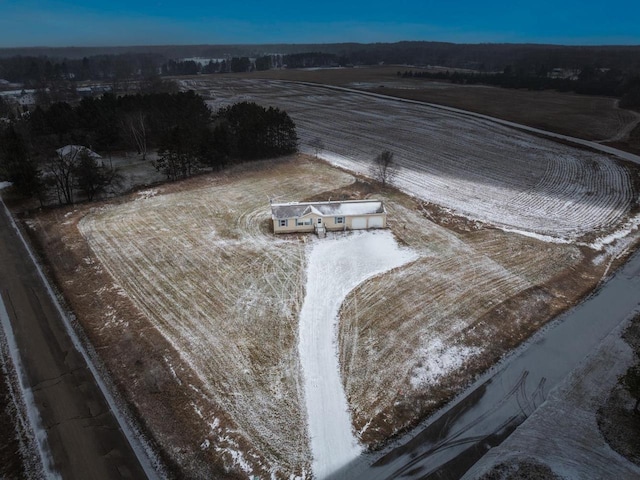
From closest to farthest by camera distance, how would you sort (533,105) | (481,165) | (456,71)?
(481,165)
(533,105)
(456,71)

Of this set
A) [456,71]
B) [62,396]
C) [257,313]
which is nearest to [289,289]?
[257,313]

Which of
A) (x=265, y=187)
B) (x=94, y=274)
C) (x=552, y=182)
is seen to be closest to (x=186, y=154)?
(x=265, y=187)

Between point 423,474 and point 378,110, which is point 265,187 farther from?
point 378,110

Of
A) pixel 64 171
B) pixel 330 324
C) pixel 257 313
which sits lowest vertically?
pixel 330 324

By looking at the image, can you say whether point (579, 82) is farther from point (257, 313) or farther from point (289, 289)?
point (257, 313)

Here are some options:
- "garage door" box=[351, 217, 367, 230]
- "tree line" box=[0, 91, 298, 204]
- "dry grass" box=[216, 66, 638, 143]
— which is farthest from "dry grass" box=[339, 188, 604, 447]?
"dry grass" box=[216, 66, 638, 143]

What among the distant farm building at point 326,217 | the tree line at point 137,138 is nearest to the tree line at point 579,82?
the tree line at point 137,138

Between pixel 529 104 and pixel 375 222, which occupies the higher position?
pixel 529 104
